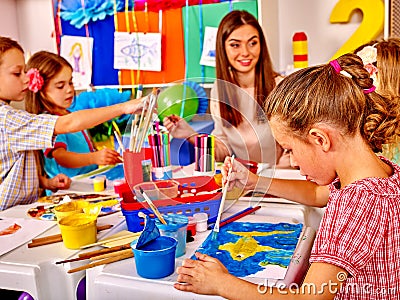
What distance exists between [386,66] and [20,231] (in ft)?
3.34

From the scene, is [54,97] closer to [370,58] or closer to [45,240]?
[45,240]

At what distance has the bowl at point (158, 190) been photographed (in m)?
1.06

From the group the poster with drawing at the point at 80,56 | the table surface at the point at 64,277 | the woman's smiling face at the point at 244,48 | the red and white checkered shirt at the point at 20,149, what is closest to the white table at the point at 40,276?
the table surface at the point at 64,277

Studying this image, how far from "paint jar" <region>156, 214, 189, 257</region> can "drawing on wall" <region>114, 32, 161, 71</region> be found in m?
1.76

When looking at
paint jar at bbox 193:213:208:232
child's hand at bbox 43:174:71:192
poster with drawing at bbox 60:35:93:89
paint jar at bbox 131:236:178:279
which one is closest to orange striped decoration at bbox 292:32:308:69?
poster with drawing at bbox 60:35:93:89

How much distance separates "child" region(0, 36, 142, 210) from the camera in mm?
1339

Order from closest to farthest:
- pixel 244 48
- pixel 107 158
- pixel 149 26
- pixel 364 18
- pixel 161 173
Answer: pixel 161 173
pixel 107 158
pixel 244 48
pixel 364 18
pixel 149 26

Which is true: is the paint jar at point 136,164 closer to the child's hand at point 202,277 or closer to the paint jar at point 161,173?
the paint jar at point 161,173

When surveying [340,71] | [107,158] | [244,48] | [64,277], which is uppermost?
[244,48]

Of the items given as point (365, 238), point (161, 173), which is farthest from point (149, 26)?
point (365, 238)

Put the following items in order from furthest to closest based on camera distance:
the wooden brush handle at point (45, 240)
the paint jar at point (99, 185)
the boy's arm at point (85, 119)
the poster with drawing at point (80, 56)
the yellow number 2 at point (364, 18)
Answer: the poster with drawing at point (80, 56) → the yellow number 2 at point (364, 18) → the paint jar at point (99, 185) → the boy's arm at point (85, 119) → the wooden brush handle at point (45, 240)

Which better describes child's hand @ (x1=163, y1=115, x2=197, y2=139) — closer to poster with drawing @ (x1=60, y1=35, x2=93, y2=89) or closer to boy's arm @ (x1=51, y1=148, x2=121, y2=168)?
boy's arm @ (x1=51, y1=148, x2=121, y2=168)

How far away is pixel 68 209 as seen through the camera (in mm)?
1120

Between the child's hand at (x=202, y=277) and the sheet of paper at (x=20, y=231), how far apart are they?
0.45 m
